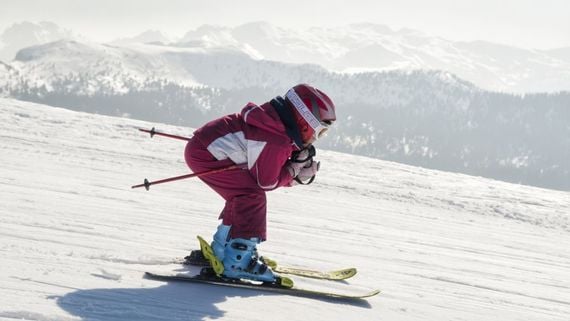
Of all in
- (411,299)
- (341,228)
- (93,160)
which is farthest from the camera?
(93,160)

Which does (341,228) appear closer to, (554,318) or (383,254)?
(383,254)

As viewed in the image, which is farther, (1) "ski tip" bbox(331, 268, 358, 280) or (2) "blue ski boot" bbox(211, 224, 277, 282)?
(1) "ski tip" bbox(331, 268, 358, 280)

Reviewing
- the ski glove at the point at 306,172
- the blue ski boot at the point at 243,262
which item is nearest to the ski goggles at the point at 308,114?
the ski glove at the point at 306,172

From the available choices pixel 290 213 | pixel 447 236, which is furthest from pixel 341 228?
pixel 447 236

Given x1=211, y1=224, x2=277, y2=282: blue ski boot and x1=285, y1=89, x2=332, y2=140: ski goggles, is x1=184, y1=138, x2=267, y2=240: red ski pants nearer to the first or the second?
x1=211, y1=224, x2=277, y2=282: blue ski boot

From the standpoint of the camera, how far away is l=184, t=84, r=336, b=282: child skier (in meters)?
3.49

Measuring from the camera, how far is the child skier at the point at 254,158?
11.5 ft

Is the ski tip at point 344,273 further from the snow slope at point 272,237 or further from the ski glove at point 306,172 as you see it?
the ski glove at point 306,172

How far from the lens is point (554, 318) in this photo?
146 inches

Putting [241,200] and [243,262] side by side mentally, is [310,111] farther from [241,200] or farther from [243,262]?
[243,262]

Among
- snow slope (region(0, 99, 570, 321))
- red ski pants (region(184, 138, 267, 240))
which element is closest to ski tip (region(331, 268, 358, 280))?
snow slope (region(0, 99, 570, 321))

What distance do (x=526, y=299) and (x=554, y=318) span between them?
39 cm

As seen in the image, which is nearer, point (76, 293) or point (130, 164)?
point (76, 293)

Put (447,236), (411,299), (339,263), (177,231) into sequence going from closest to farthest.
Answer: (411,299) < (339,263) < (177,231) < (447,236)
